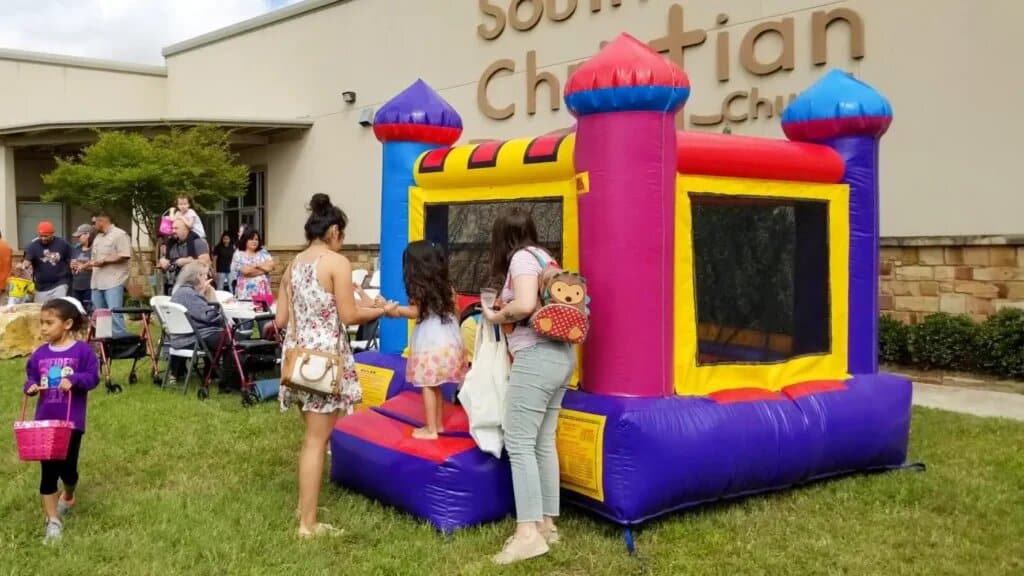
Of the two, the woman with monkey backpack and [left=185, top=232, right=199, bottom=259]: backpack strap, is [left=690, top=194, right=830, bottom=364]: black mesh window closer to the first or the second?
the woman with monkey backpack

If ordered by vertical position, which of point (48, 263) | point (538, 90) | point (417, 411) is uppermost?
point (538, 90)

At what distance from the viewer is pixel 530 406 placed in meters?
3.74

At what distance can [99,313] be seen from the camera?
24.6 feet

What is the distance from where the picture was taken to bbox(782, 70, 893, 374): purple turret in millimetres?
4949

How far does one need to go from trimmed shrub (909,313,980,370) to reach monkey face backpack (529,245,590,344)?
5606mm

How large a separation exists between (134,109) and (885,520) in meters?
19.7

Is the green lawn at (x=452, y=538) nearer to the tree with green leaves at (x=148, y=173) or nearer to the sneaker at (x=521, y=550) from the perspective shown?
the sneaker at (x=521, y=550)

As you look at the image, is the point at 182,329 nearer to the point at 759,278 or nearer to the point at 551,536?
the point at 551,536

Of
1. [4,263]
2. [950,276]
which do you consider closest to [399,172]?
[950,276]

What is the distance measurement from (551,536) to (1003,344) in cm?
563

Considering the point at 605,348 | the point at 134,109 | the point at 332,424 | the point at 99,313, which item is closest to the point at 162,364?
the point at 99,313

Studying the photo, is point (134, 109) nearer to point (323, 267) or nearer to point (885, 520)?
point (323, 267)

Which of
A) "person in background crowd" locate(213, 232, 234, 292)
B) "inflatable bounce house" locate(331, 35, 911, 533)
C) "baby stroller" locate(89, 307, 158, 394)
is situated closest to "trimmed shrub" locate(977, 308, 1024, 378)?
"inflatable bounce house" locate(331, 35, 911, 533)

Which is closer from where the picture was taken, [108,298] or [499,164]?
[499,164]
